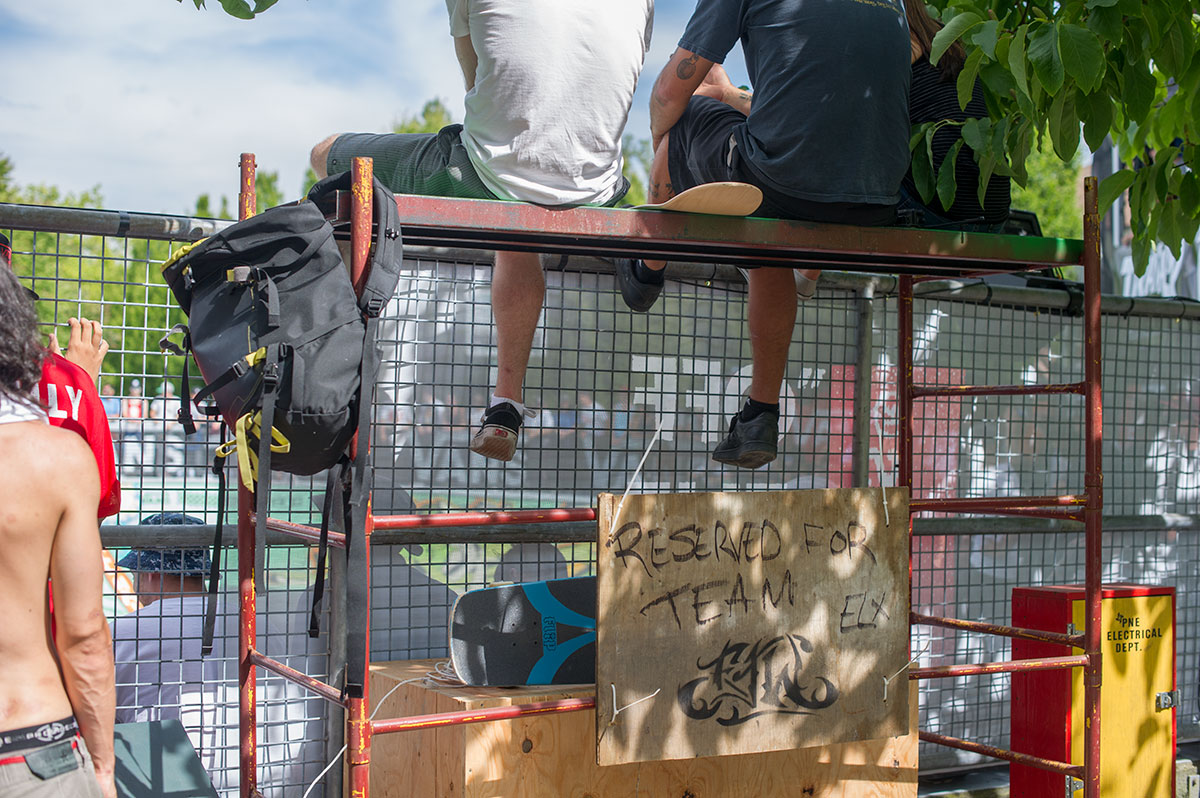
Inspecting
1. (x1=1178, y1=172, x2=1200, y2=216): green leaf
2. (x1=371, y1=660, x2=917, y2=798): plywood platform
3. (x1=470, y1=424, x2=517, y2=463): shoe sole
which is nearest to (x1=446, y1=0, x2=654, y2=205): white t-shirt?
(x1=470, y1=424, x2=517, y2=463): shoe sole

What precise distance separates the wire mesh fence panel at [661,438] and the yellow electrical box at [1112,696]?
0.57 m

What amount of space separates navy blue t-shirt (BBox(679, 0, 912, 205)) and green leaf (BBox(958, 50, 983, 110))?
204 millimetres

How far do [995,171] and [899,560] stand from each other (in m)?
1.29

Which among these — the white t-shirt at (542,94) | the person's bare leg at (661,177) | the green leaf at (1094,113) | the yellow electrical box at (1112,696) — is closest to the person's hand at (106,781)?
the white t-shirt at (542,94)

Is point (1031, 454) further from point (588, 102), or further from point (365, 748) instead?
point (365, 748)

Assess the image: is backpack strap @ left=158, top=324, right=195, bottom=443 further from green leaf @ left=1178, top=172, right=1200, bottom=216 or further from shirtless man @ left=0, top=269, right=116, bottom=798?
green leaf @ left=1178, top=172, right=1200, bottom=216

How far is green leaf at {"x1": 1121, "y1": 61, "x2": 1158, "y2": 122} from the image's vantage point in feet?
10.7

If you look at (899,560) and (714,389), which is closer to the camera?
(899,560)

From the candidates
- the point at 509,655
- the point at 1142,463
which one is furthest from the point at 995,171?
the point at 1142,463

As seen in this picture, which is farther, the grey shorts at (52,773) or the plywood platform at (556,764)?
the plywood platform at (556,764)

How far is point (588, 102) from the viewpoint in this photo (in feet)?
10.6

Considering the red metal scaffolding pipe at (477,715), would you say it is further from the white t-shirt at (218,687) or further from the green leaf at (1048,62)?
the green leaf at (1048,62)

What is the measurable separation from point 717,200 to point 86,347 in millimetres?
1869

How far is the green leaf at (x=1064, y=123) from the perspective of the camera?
3.14m
